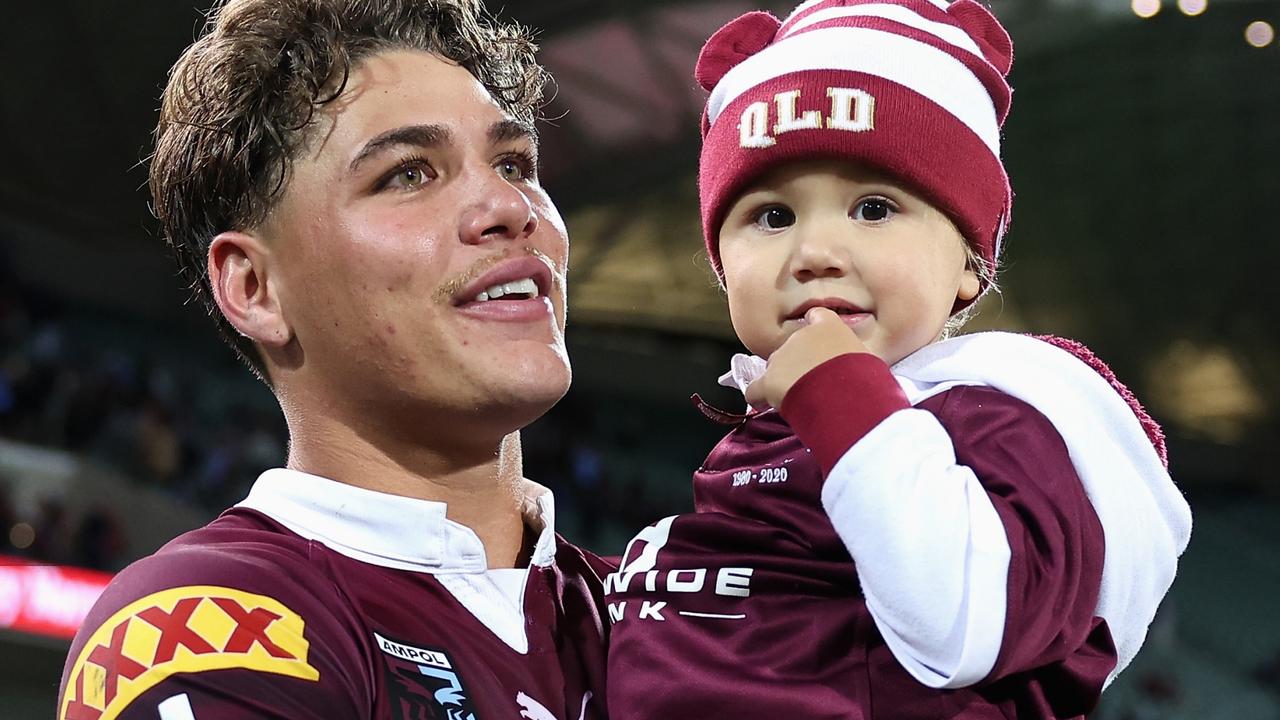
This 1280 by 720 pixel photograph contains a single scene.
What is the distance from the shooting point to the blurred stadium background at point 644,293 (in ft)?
28.7

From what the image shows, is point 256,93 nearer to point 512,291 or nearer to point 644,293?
point 512,291

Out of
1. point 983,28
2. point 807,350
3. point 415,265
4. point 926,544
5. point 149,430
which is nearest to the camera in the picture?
point 926,544

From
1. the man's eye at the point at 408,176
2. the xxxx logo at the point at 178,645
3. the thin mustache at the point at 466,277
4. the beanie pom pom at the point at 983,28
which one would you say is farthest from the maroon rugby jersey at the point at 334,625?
the beanie pom pom at the point at 983,28

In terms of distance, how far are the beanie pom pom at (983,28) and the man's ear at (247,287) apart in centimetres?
95

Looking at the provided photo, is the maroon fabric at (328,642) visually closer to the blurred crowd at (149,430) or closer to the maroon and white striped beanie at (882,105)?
the maroon and white striped beanie at (882,105)

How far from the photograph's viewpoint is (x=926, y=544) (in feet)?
3.73

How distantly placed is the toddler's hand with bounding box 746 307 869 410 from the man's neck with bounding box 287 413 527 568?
0.60m

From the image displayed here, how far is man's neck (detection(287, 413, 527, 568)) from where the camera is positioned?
5.77 feet

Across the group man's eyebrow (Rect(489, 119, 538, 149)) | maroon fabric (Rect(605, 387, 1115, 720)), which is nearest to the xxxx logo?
maroon fabric (Rect(605, 387, 1115, 720))

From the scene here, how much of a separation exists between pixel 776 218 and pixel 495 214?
439 mm

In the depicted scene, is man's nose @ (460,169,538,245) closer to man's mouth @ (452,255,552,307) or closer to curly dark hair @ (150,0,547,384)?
man's mouth @ (452,255,552,307)

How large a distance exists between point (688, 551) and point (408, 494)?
1.63ft

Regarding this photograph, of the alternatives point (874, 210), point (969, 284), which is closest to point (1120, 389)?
point (969, 284)

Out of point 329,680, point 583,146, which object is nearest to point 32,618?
point 583,146
